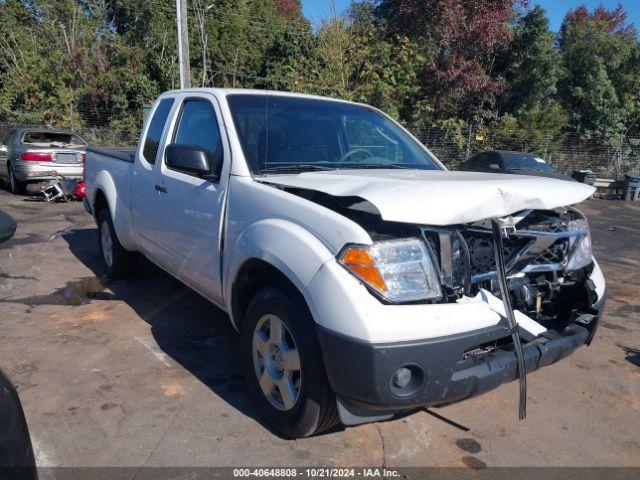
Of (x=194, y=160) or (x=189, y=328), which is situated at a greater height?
(x=194, y=160)

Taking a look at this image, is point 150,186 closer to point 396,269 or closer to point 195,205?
point 195,205

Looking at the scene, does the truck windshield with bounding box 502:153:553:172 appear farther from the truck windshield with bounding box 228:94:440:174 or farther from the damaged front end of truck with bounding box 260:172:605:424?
the damaged front end of truck with bounding box 260:172:605:424

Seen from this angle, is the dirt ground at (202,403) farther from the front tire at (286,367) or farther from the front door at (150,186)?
the front door at (150,186)

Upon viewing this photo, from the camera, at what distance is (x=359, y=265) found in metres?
2.41

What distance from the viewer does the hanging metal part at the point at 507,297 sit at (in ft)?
8.52

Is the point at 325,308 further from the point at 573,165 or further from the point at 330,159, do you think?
the point at 573,165

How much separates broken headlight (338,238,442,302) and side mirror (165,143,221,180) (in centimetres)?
137

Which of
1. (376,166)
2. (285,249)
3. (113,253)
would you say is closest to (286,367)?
(285,249)

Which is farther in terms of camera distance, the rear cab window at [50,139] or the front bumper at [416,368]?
the rear cab window at [50,139]

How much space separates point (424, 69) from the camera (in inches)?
779

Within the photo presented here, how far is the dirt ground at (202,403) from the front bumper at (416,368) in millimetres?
567

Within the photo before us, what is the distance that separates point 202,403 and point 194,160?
1.53 meters

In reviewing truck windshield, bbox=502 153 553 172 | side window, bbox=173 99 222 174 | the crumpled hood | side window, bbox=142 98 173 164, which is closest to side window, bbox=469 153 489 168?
truck windshield, bbox=502 153 553 172

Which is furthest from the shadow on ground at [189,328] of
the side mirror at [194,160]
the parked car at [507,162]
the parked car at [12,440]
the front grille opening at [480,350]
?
the parked car at [507,162]
